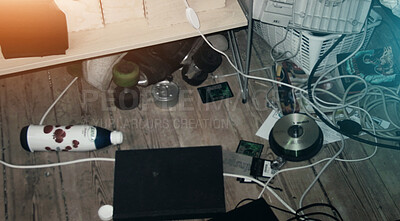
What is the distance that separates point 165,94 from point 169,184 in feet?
1.34

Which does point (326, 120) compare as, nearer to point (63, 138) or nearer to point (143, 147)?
point (143, 147)

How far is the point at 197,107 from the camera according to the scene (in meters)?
1.74

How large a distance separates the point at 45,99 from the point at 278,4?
963mm

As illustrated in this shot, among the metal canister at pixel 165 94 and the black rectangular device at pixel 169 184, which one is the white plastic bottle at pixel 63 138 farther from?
the metal canister at pixel 165 94

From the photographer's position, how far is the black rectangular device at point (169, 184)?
1.41 meters

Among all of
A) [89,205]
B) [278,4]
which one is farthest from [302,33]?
[89,205]

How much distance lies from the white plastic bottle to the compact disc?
0.56 meters

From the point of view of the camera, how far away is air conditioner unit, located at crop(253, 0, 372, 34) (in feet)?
4.75

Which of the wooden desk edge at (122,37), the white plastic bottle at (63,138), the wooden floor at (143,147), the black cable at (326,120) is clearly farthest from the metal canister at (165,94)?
the black cable at (326,120)

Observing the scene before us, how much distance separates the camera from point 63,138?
1556mm

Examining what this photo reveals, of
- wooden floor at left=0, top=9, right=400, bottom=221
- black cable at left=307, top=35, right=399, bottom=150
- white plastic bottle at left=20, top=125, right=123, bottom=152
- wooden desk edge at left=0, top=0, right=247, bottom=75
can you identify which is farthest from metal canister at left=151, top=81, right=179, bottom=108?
black cable at left=307, top=35, right=399, bottom=150

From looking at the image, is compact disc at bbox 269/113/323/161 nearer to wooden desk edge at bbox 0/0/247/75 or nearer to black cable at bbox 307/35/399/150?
black cable at bbox 307/35/399/150

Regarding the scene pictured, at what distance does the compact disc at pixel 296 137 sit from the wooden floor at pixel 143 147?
0.04 metres

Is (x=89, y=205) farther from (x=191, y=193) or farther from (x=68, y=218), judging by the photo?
(x=191, y=193)
